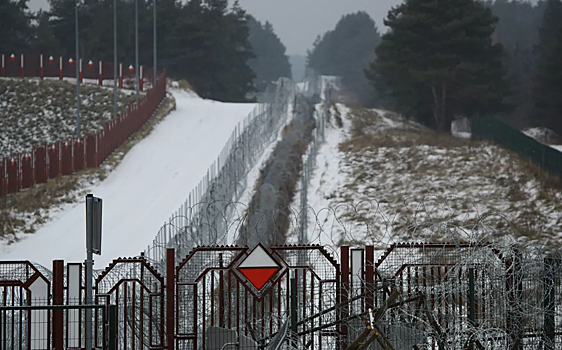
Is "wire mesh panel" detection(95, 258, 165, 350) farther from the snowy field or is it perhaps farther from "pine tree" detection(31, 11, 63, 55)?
"pine tree" detection(31, 11, 63, 55)

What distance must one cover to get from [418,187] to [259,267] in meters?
19.8

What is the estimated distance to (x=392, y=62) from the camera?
41.9 metres

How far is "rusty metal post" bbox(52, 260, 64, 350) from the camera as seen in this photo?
27.6 feet

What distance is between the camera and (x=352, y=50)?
110 metres

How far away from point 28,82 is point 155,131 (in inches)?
661

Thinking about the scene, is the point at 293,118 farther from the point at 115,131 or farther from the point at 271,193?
the point at 271,193

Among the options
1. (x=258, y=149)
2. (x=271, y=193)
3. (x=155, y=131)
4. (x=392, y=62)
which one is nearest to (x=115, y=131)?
(x=155, y=131)

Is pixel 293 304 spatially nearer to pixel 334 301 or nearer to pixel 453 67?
pixel 334 301

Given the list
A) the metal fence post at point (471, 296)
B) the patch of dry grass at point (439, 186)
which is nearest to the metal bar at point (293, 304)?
the metal fence post at point (471, 296)

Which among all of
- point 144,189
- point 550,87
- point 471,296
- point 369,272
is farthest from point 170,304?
point 550,87

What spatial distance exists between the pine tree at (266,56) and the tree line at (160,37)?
4169cm

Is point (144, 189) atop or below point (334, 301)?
below

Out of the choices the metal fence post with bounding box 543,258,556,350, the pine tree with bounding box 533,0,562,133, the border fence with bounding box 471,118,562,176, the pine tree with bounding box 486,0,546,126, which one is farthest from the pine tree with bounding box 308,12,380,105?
the metal fence post with bounding box 543,258,556,350

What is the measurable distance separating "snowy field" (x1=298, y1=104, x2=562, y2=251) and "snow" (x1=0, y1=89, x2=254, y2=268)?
4653 mm
